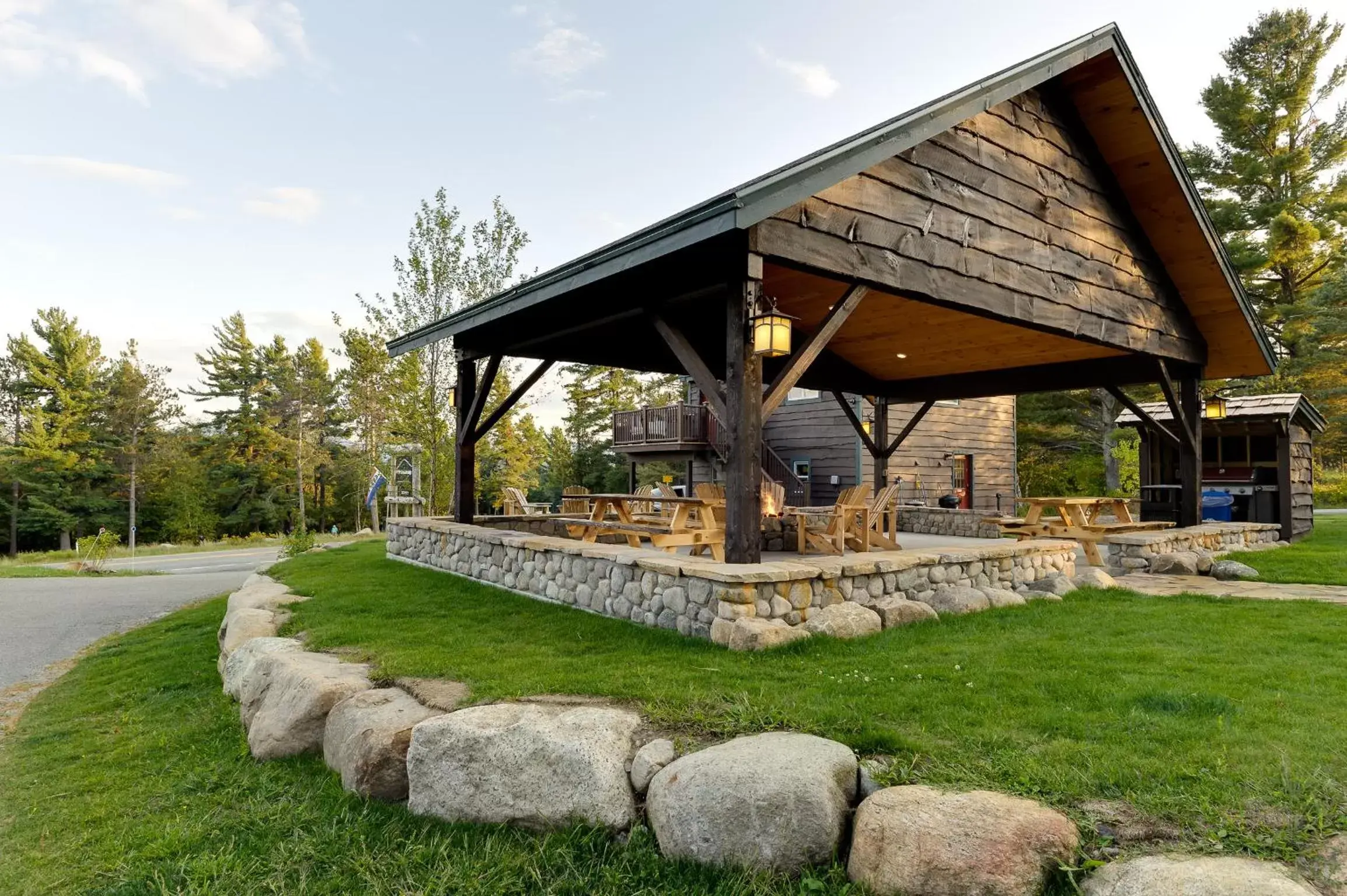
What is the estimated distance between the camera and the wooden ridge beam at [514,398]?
9.23 meters

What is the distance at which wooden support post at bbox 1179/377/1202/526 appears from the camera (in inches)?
408

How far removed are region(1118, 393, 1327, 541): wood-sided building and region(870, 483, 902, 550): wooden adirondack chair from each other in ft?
16.5

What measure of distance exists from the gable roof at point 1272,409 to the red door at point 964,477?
6.30m

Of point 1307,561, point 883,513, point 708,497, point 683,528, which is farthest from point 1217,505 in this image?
point 683,528

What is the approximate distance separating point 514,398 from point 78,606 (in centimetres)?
667

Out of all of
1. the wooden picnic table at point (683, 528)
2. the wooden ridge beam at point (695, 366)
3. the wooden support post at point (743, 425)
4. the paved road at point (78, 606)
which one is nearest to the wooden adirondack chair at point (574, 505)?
the wooden picnic table at point (683, 528)

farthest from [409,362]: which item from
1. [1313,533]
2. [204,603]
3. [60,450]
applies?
[60,450]

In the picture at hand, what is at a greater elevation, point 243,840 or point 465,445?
point 465,445

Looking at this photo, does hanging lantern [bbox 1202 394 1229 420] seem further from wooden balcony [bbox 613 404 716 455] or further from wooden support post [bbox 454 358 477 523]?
wooden support post [bbox 454 358 477 523]

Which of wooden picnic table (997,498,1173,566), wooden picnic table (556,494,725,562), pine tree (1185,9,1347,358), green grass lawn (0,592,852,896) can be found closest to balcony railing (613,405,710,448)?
wooden picnic table (997,498,1173,566)

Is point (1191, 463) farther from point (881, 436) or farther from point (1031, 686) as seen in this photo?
point (1031, 686)

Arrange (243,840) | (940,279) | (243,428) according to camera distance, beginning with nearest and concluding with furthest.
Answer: (243,840)
(940,279)
(243,428)

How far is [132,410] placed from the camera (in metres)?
32.2

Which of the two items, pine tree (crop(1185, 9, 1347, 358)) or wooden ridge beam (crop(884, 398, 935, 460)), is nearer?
wooden ridge beam (crop(884, 398, 935, 460))
